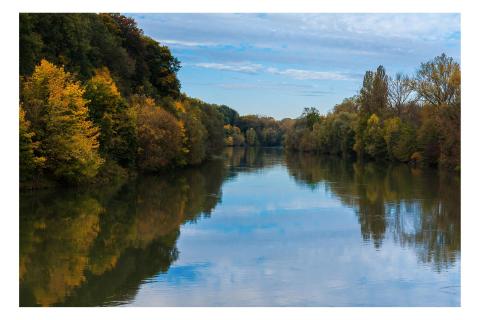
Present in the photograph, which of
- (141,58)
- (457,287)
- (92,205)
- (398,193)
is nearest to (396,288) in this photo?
(457,287)

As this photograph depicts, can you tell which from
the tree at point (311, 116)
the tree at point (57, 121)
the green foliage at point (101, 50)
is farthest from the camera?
the tree at point (311, 116)

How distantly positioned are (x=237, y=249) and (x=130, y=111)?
2566 cm

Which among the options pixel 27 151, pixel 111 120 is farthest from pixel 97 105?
pixel 27 151

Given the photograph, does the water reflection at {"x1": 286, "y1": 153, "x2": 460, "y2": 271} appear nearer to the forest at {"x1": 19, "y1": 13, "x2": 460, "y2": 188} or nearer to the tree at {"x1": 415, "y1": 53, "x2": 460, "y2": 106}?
the forest at {"x1": 19, "y1": 13, "x2": 460, "y2": 188}

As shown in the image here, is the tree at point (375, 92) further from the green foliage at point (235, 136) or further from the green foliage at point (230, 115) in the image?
the green foliage at point (230, 115)

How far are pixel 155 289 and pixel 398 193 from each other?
78.7 feet

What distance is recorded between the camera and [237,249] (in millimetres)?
19281

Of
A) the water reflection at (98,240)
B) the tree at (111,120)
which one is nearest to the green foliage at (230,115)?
the tree at (111,120)

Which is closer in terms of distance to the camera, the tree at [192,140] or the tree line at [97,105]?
the tree line at [97,105]

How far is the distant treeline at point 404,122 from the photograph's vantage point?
56.1 meters

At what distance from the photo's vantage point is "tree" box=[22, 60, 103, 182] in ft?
101

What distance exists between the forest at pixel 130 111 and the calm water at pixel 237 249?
3012 millimetres

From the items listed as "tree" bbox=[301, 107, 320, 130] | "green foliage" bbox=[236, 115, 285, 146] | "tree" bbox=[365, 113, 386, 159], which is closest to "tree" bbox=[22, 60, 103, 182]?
"tree" bbox=[365, 113, 386, 159]

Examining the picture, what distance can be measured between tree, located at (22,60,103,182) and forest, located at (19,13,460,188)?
0.05m
